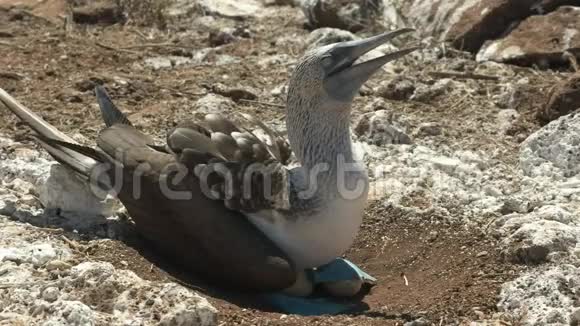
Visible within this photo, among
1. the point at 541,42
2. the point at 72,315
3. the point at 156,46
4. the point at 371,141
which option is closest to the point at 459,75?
the point at 541,42

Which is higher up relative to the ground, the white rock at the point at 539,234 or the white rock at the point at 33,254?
the white rock at the point at 539,234

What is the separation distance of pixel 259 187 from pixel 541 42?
4006 mm

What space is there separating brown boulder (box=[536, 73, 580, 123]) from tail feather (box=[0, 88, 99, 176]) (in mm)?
3343

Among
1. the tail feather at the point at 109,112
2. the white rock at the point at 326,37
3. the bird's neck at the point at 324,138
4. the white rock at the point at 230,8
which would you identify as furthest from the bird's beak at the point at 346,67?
the white rock at the point at 230,8

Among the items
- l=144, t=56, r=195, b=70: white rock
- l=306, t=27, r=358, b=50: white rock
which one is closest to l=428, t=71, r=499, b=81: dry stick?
l=306, t=27, r=358, b=50: white rock

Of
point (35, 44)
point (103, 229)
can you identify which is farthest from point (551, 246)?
point (35, 44)

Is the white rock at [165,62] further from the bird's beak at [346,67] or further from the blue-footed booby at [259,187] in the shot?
the bird's beak at [346,67]

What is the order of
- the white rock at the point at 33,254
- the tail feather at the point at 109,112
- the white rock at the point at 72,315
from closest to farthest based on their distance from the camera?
the white rock at the point at 72,315, the white rock at the point at 33,254, the tail feather at the point at 109,112

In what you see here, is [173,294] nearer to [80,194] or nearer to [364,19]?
[80,194]

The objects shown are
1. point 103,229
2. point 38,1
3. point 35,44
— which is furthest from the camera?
point 38,1

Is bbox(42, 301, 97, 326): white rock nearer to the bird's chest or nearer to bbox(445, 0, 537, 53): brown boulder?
the bird's chest

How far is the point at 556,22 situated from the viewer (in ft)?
28.5

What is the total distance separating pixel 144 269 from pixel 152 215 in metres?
0.33

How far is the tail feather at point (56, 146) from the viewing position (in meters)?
5.94
